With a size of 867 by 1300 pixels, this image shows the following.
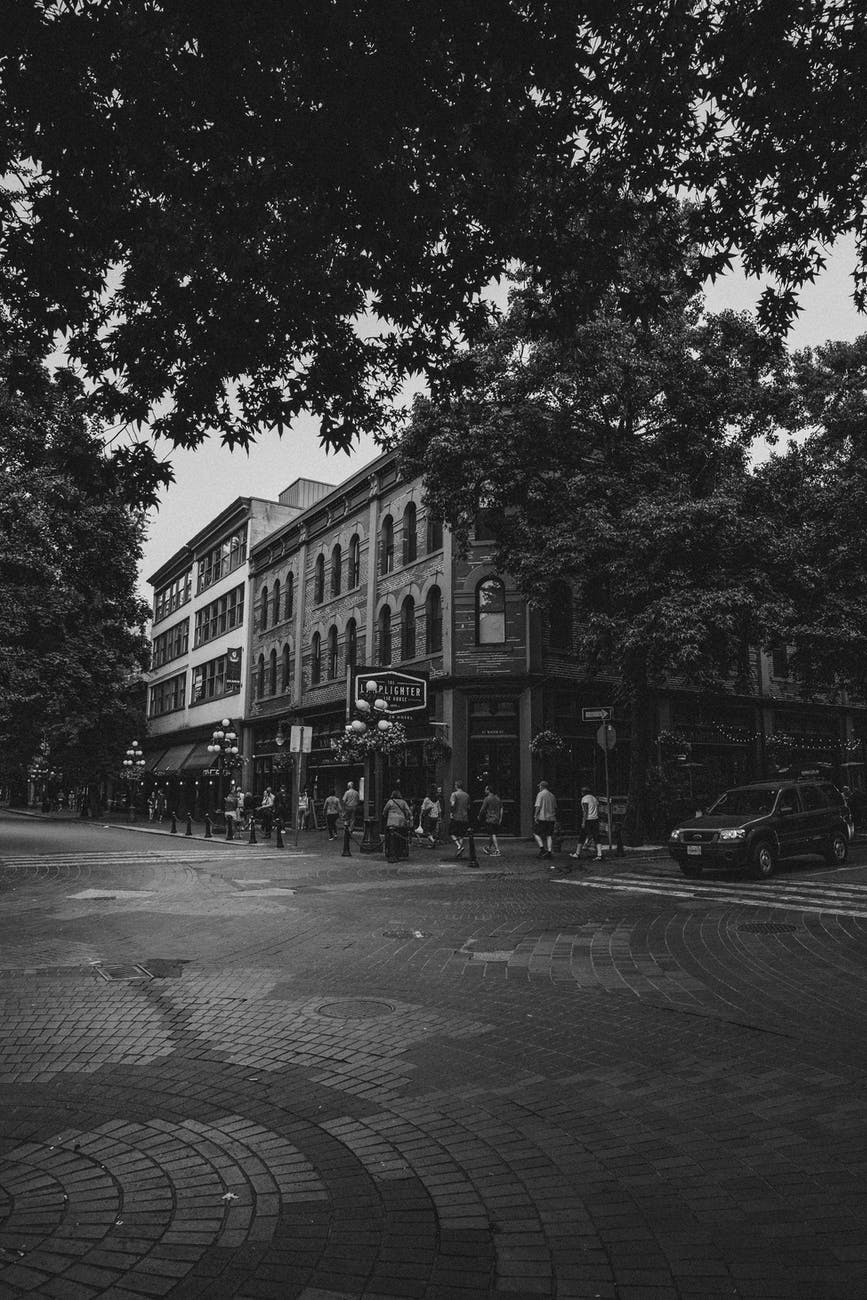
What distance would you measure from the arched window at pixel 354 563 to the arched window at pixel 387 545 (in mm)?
1819

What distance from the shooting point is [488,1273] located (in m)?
2.92

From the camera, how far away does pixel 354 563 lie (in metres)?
33.3

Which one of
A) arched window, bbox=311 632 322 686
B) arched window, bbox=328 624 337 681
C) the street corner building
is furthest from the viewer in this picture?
arched window, bbox=311 632 322 686

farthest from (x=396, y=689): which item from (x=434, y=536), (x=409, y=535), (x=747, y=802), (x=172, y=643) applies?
(x=172, y=643)

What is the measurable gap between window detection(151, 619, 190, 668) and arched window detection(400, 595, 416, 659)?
2670 cm

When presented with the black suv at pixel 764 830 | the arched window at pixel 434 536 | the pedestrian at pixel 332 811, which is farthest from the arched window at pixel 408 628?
the black suv at pixel 764 830

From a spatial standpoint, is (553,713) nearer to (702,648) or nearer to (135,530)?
(702,648)

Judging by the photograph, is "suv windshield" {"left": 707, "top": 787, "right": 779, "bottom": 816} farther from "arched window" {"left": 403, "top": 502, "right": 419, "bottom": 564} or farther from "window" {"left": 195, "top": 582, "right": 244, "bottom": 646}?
"window" {"left": 195, "top": 582, "right": 244, "bottom": 646}

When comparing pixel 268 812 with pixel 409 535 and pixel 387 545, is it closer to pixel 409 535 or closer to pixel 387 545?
pixel 387 545

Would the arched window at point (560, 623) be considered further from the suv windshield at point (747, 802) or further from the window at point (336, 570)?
the window at point (336, 570)

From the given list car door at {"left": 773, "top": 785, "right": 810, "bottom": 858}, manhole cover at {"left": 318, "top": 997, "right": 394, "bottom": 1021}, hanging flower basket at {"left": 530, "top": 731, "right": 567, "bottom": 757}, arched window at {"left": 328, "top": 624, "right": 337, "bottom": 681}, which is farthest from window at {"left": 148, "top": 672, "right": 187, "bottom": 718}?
manhole cover at {"left": 318, "top": 997, "right": 394, "bottom": 1021}

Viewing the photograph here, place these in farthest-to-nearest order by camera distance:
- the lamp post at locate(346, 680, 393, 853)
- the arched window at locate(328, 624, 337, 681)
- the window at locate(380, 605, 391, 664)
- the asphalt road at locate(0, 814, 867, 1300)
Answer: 1. the arched window at locate(328, 624, 337, 681)
2. the window at locate(380, 605, 391, 664)
3. the lamp post at locate(346, 680, 393, 853)
4. the asphalt road at locate(0, 814, 867, 1300)

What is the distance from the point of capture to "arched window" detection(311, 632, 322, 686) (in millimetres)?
34938

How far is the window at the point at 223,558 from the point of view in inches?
1752
